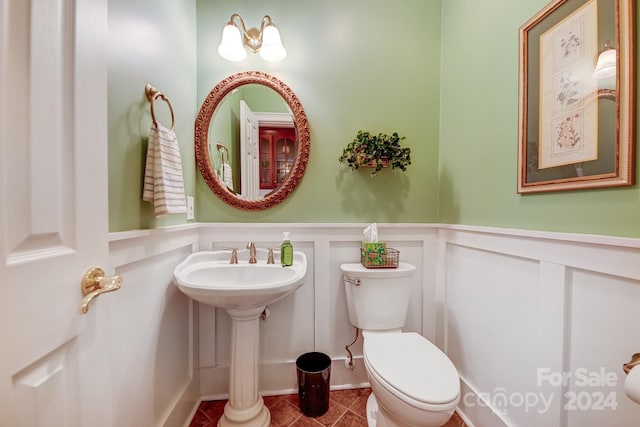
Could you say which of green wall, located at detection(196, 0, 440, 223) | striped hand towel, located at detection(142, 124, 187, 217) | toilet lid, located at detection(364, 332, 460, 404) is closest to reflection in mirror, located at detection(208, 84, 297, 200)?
green wall, located at detection(196, 0, 440, 223)

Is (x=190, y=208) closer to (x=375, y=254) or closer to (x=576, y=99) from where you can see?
(x=375, y=254)

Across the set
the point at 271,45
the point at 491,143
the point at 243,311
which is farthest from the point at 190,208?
the point at 491,143

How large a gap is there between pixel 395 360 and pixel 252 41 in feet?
5.95

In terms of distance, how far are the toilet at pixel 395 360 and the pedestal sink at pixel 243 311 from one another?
40 cm

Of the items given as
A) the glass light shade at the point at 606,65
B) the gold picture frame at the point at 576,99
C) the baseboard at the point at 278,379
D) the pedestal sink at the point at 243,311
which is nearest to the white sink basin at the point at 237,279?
the pedestal sink at the point at 243,311

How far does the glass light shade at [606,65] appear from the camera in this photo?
2.42 ft

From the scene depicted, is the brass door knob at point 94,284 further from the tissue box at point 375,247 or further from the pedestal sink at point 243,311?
the tissue box at point 375,247

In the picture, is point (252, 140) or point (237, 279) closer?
point (237, 279)

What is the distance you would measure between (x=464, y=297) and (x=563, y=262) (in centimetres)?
58

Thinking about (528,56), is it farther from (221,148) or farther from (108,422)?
(108,422)

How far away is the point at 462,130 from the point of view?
4.59 feet

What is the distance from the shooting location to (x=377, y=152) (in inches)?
56.6

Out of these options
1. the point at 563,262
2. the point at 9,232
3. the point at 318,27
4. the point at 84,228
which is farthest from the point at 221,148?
the point at 563,262

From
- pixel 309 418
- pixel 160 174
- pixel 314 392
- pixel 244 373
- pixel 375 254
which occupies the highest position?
pixel 160 174
